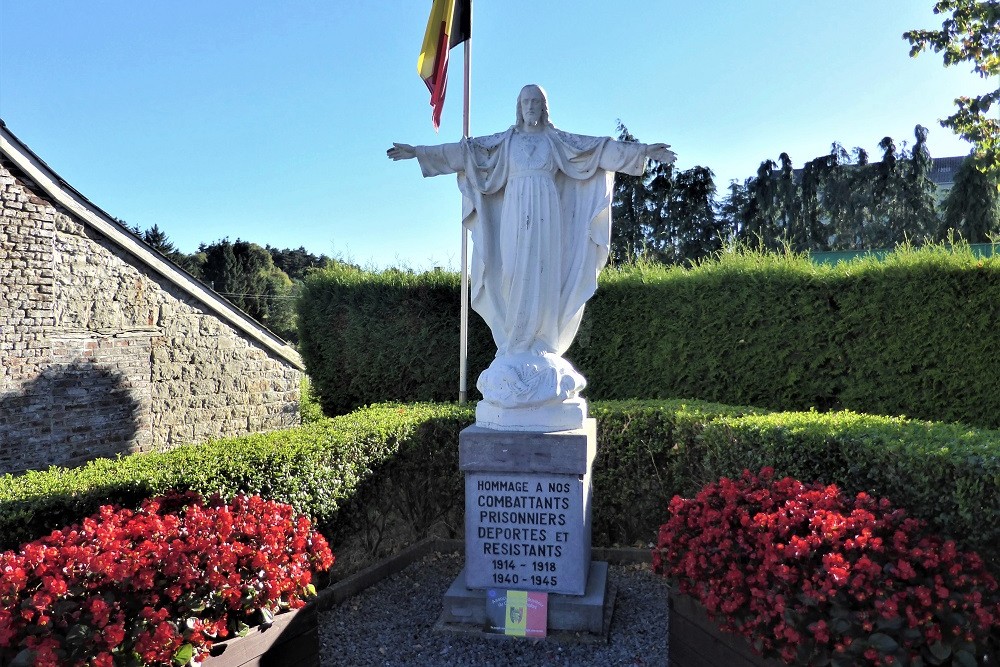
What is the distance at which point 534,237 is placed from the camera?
3777 millimetres

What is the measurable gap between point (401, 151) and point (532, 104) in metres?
0.83

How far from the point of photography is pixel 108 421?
8.31m

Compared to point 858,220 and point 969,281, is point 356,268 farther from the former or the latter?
point 858,220

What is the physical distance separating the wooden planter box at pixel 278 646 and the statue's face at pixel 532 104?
2.88 metres

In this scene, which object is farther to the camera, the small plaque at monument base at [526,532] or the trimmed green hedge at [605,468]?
the small plaque at monument base at [526,532]

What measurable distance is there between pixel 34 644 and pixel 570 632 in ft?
8.38

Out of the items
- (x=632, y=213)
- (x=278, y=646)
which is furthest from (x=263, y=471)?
(x=632, y=213)

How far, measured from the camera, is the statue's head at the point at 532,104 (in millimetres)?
3848

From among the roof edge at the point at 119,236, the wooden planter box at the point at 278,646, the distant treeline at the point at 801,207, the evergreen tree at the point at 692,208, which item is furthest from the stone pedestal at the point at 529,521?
the evergreen tree at the point at 692,208

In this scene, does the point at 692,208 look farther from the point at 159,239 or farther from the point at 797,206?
the point at 159,239

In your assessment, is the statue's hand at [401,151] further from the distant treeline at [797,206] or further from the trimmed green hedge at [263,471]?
the distant treeline at [797,206]

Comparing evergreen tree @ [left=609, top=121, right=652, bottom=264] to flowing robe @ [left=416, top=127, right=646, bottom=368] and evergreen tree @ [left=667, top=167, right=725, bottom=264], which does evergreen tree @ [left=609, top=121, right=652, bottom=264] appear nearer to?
evergreen tree @ [left=667, top=167, right=725, bottom=264]

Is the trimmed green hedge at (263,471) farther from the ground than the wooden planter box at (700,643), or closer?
farther from the ground


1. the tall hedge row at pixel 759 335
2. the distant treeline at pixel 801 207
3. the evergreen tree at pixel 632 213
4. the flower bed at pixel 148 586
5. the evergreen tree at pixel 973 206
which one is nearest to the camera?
the flower bed at pixel 148 586
